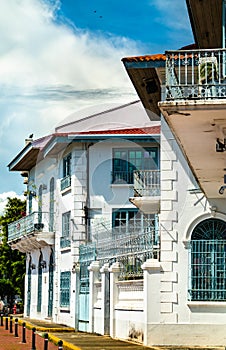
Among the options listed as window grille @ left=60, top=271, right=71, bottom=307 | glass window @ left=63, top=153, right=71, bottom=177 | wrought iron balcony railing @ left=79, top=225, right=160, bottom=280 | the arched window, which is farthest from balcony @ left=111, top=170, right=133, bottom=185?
the arched window

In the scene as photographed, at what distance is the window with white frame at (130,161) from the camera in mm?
33906

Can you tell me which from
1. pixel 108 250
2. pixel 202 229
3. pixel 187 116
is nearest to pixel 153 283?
pixel 202 229

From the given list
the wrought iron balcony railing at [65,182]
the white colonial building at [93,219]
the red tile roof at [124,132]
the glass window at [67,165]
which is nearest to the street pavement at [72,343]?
the white colonial building at [93,219]

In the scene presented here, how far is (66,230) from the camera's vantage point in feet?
118

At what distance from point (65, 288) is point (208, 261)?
13.7m

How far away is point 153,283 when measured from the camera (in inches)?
880

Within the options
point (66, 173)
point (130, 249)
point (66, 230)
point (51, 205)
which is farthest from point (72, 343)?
point (51, 205)

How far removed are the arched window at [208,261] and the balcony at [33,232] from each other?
16629mm

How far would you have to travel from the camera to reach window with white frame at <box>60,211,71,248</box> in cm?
3519

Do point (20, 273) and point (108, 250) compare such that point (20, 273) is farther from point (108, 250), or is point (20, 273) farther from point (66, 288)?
point (108, 250)

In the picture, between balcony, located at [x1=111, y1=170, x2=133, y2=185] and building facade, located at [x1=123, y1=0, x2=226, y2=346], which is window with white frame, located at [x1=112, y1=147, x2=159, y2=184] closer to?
balcony, located at [x1=111, y1=170, x2=133, y2=185]

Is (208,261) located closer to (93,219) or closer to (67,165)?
(93,219)

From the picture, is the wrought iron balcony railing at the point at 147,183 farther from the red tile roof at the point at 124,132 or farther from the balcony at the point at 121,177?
the balcony at the point at 121,177

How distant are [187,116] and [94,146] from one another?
819 inches
